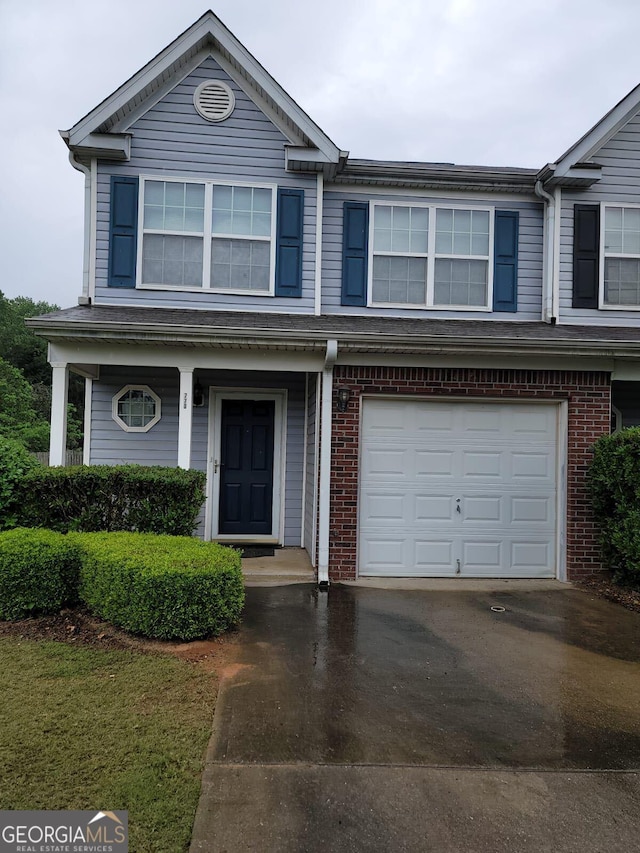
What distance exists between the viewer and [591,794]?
2822mm

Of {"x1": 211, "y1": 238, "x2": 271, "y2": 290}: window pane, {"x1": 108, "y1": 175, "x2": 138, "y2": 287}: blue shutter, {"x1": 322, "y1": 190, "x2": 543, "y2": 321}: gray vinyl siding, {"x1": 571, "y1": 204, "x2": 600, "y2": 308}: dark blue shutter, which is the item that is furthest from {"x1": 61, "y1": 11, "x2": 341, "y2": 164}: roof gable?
{"x1": 571, "y1": 204, "x2": 600, "y2": 308}: dark blue shutter

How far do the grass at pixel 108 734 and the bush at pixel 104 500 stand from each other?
163 cm

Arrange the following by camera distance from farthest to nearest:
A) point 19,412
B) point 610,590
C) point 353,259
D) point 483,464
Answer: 1. point 19,412
2. point 353,259
3. point 483,464
4. point 610,590

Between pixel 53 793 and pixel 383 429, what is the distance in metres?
5.38

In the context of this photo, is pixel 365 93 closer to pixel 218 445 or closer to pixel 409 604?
pixel 218 445

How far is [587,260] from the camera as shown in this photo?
333 inches

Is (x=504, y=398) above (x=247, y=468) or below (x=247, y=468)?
above

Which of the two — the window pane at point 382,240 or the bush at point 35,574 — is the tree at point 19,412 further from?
the bush at point 35,574

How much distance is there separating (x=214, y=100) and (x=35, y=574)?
688 cm

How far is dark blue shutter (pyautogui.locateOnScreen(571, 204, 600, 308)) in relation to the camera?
845 centimetres

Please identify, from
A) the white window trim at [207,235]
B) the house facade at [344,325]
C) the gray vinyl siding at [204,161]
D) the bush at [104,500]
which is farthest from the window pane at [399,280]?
the bush at [104,500]

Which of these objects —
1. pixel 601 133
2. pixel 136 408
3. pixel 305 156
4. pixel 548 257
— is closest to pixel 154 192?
pixel 305 156

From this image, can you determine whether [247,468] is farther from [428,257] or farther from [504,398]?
[428,257]

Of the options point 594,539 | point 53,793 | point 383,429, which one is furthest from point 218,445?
point 53,793
